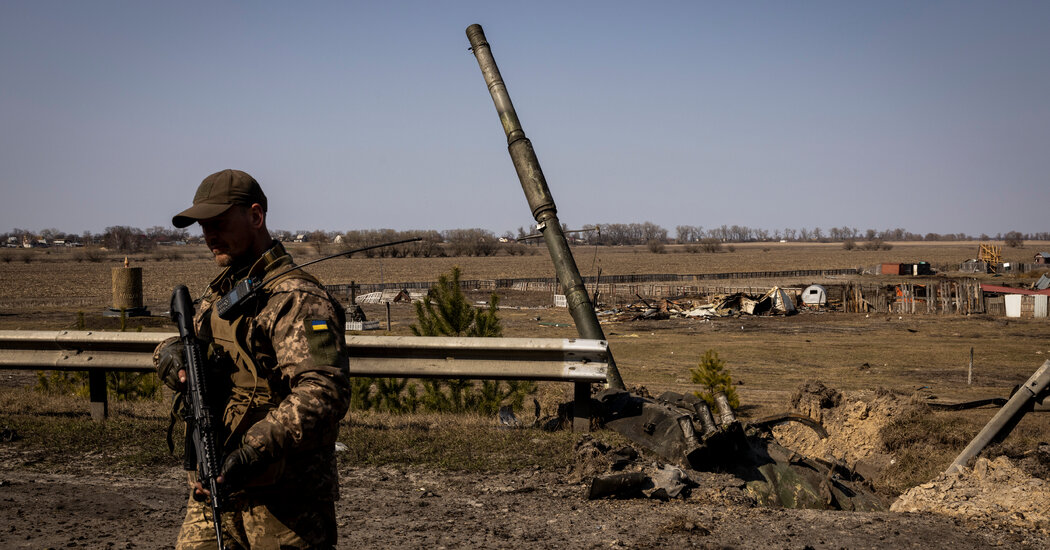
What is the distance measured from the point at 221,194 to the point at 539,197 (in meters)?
6.07

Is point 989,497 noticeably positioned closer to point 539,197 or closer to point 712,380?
point 539,197

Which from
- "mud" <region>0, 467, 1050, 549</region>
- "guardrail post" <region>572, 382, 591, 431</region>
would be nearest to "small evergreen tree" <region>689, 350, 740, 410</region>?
"guardrail post" <region>572, 382, 591, 431</region>

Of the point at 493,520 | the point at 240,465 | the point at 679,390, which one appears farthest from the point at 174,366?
the point at 679,390

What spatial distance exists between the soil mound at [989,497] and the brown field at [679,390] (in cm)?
18

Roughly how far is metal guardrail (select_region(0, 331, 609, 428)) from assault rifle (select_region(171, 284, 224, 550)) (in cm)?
393

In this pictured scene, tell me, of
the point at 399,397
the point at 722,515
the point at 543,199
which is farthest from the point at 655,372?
the point at 722,515

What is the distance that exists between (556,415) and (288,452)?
18.0ft

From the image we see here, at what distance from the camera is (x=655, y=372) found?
2123 centimetres

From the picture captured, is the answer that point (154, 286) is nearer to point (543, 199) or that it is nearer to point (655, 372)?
point (655, 372)

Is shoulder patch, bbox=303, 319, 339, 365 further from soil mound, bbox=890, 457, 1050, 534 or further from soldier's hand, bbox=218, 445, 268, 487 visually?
soil mound, bbox=890, 457, 1050, 534

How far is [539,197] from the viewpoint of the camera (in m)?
8.70

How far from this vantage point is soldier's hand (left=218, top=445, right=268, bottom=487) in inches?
96.7

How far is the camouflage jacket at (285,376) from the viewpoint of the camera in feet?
8.30

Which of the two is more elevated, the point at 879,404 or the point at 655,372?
the point at 879,404
